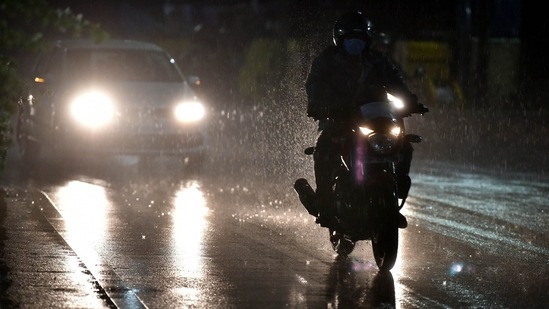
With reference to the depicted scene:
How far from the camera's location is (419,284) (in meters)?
9.05

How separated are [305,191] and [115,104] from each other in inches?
301

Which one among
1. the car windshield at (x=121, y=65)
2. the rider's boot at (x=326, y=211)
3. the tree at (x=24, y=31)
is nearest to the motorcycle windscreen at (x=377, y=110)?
the rider's boot at (x=326, y=211)

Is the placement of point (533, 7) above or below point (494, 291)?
above

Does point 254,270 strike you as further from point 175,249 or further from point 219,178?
point 219,178

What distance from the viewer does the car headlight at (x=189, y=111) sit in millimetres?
17797

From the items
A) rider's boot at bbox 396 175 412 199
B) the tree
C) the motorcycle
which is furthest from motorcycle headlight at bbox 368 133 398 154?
the tree

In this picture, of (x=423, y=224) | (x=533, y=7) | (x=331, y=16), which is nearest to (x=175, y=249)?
(x=423, y=224)

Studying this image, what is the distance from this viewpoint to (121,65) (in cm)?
1870

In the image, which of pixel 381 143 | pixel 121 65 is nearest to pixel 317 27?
pixel 121 65

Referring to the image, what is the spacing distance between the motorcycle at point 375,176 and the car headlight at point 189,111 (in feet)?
27.2

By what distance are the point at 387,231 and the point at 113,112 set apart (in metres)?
8.80

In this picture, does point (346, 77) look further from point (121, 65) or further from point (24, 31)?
point (121, 65)

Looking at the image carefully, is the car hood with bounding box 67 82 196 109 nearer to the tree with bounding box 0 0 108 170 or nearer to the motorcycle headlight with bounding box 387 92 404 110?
the motorcycle headlight with bounding box 387 92 404 110

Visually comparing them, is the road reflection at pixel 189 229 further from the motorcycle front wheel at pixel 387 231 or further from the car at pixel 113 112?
the car at pixel 113 112
